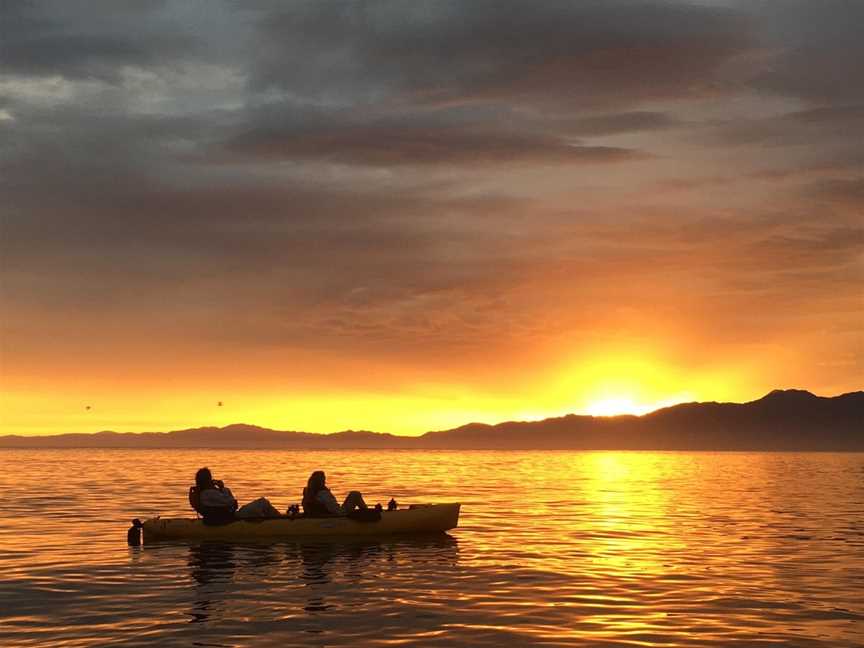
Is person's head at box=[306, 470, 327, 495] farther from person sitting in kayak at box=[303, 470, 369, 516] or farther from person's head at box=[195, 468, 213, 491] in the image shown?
person's head at box=[195, 468, 213, 491]

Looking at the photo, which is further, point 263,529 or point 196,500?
point 196,500

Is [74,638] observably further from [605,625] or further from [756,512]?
[756,512]

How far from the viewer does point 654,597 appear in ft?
74.1

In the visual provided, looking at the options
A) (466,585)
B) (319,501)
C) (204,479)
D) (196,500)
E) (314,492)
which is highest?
(204,479)

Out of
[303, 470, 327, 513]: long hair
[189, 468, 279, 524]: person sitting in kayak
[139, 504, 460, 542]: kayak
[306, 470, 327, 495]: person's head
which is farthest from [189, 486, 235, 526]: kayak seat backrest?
[306, 470, 327, 495]: person's head

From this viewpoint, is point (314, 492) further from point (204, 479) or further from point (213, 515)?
point (204, 479)

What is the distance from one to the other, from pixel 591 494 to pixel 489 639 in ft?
160

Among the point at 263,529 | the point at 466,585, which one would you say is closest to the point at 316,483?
the point at 263,529

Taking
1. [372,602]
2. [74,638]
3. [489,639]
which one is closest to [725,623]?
[489,639]

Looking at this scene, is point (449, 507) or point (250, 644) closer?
point (250, 644)

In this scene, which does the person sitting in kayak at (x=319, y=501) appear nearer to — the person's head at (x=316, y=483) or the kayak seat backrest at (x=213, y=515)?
the person's head at (x=316, y=483)

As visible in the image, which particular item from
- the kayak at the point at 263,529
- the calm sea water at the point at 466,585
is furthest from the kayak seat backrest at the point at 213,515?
the calm sea water at the point at 466,585

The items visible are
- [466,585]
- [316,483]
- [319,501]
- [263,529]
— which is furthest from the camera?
[319,501]

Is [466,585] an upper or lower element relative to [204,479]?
lower
